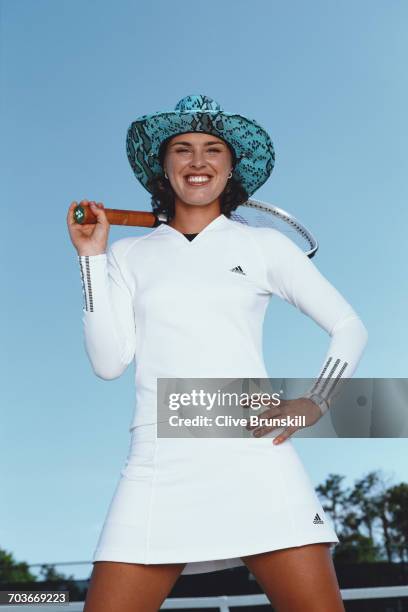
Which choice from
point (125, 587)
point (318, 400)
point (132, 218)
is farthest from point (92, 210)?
point (125, 587)

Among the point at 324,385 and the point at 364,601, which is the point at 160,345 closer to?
the point at 324,385

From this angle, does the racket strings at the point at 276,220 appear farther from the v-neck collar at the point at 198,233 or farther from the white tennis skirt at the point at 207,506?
the white tennis skirt at the point at 207,506

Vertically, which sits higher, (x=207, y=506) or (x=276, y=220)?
(x=276, y=220)

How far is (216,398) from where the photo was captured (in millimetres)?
2492

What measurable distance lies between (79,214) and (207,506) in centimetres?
93

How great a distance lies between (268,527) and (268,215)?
1561mm

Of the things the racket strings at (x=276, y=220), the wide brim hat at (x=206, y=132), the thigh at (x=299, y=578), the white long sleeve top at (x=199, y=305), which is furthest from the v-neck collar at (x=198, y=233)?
the thigh at (x=299, y=578)

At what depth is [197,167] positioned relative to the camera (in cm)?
287

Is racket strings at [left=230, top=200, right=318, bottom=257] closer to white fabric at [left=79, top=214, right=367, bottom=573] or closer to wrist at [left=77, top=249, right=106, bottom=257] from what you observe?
white fabric at [left=79, top=214, right=367, bottom=573]

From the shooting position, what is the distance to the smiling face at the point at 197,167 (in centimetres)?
287

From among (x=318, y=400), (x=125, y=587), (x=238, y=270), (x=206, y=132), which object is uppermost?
(x=206, y=132)

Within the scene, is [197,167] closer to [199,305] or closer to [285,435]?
[199,305]

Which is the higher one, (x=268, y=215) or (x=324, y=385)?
(x=268, y=215)

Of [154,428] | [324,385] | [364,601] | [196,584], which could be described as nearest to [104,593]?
[154,428]
